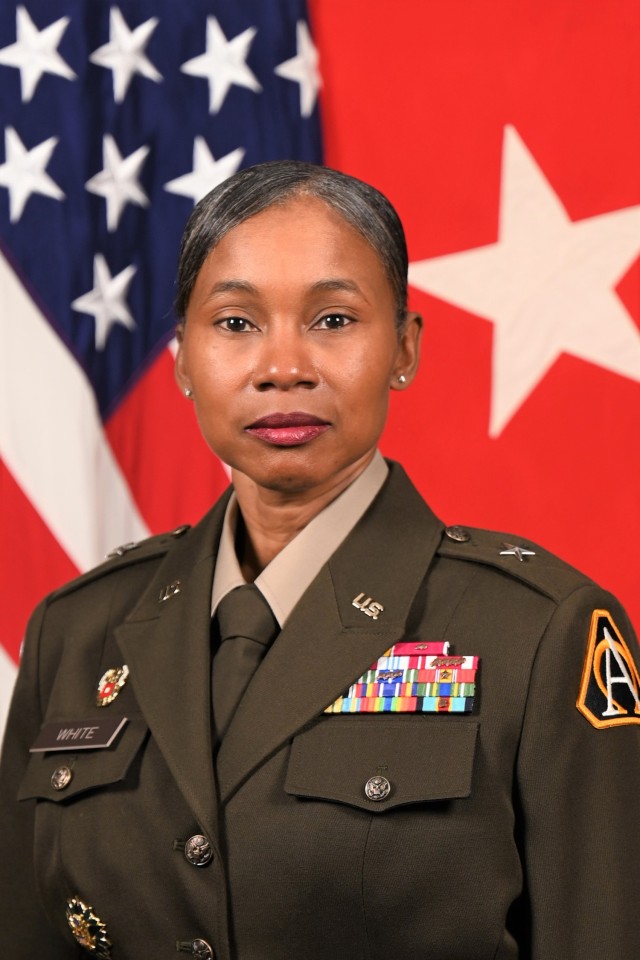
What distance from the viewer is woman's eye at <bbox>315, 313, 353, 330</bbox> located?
1319 mm

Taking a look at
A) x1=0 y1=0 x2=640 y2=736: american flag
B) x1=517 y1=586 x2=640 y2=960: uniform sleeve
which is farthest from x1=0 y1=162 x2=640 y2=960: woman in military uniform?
x1=0 y1=0 x2=640 y2=736: american flag

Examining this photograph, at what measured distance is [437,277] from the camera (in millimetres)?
2125

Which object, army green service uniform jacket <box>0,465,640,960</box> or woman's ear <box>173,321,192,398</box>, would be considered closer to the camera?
army green service uniform jacket <box>0,465,640,960</box>

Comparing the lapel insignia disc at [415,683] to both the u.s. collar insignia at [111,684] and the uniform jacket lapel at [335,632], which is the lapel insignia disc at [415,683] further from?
the u.s. collar insignia at [111,684]

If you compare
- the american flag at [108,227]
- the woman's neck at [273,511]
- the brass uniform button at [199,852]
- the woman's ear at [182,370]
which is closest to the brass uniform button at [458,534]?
the woman's neck at [273,511]

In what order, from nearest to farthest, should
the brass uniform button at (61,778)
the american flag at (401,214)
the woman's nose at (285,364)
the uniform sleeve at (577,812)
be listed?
1. the uniform sleeve at (577,812)
2. the woman's nose at (285,364)
3. the brass uniform button at (61,778)
4. the american flag at (401,214)

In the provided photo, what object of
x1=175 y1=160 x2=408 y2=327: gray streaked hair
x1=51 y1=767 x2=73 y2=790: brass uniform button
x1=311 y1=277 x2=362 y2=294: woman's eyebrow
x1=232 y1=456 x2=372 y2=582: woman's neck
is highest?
x1=175 y1=160 x2=408 y2=327: gray streaked hair

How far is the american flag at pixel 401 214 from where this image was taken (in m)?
2.03

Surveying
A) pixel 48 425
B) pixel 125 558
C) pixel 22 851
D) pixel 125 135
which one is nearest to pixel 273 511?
pixel 125 558

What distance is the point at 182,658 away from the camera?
1.39 m

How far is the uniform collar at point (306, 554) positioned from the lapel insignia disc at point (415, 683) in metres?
0.12

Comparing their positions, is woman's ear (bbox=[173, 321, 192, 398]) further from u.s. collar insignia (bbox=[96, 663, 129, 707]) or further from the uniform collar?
u.s. collar insignia (bbox=[96, 663, 129, 707])

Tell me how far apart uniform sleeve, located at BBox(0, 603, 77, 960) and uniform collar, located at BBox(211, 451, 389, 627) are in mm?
297

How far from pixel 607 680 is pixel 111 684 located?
1.79ft
